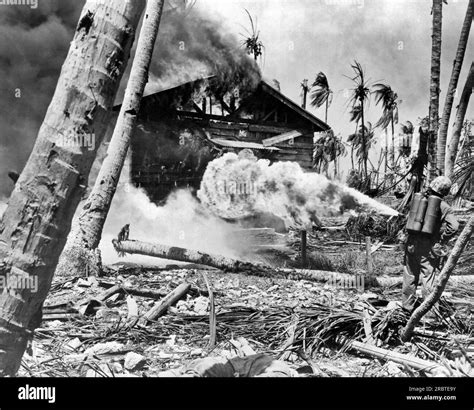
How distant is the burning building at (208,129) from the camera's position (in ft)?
18.2

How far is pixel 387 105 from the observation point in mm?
4758

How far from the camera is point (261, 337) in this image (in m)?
3.66

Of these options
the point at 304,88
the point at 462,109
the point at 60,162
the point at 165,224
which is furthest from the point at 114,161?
the point at 462,109

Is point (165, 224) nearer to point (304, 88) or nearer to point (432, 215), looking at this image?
point (304, 88)

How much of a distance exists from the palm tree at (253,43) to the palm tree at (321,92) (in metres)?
0.60

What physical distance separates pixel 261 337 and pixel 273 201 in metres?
2.86

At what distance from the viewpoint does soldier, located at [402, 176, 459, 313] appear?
4.36 m

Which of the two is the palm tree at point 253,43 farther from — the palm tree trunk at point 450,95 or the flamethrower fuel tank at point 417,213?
the flamethrower fuel tank at point 417,213

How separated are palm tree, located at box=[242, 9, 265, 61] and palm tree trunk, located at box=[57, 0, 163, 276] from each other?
0.94 metres

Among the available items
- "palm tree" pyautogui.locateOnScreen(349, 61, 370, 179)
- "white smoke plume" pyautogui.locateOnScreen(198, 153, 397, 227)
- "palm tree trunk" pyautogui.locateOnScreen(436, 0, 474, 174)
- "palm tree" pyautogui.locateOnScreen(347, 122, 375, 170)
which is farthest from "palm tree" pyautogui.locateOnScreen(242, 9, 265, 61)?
"palm tree trunk" pyautogui.locateOnScreen(436, 0, 474, 174)

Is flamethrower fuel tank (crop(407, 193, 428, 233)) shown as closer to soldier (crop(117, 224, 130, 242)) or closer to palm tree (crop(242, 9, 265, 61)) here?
palm tree (crop(242, 9, 265, 61))

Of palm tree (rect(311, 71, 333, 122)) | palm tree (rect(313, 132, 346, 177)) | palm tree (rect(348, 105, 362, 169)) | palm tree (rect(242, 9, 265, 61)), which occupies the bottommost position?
palm tree (rect(313, 132, 346, 177))

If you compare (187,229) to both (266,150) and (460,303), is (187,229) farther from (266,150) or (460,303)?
(460,303)
